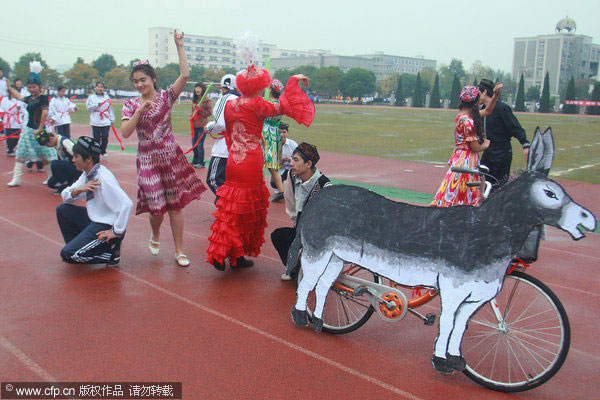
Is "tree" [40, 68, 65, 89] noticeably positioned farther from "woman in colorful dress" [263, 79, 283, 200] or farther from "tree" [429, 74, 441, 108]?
"woman in colorful dress" [263, 79, 283, 200]

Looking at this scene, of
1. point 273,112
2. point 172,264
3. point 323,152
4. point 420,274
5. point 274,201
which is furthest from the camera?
point 323,152

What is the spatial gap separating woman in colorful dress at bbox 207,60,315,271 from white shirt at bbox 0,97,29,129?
386 inches

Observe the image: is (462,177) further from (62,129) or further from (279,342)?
(62,129)

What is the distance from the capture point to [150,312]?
170 inches

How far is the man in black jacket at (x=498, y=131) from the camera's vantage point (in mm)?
5969

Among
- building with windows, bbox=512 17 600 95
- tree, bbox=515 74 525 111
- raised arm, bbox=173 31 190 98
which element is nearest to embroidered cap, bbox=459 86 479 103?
raised arm, bbox=173 31 190 98

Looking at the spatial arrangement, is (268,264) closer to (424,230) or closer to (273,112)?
(273,112)

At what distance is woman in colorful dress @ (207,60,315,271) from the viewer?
4723mm

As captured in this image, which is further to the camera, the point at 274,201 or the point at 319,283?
the point at 274,201

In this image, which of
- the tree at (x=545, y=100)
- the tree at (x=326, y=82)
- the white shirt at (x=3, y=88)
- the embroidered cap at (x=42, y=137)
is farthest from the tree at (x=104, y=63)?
the embroidered cap at (x=42, y=137)

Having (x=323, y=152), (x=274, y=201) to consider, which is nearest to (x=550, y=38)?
(x=323, y=152)

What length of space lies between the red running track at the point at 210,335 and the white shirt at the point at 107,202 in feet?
1.84

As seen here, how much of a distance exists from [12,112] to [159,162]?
965 centimetres

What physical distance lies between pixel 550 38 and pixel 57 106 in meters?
127
